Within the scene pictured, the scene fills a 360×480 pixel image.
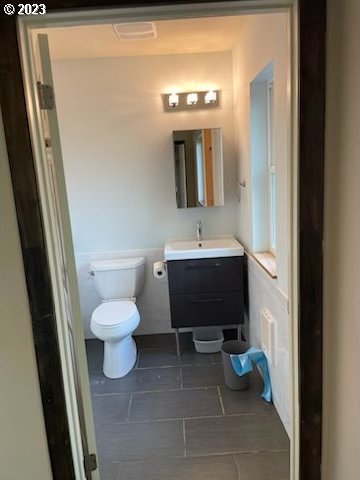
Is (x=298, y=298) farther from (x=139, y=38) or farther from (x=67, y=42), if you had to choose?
(x=67, y=42)

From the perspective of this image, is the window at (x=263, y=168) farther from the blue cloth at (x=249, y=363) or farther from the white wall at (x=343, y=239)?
the white wall at (x=343, y=239)

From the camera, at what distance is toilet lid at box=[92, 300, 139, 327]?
9.01 feet

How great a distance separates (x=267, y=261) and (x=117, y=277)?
1278 mm

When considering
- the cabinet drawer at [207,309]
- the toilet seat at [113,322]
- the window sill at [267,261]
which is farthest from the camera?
the cabinet drawer at [207,309]

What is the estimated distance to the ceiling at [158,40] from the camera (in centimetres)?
250

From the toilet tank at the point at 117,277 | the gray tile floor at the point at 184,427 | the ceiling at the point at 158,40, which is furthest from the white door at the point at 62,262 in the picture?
the toilet tank at the point at 117,277

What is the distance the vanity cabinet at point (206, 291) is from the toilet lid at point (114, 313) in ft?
1.08

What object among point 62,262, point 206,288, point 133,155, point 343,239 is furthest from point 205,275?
point 343,239

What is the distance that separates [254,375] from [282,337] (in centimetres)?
78

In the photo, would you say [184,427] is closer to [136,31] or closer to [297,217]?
[297,217]

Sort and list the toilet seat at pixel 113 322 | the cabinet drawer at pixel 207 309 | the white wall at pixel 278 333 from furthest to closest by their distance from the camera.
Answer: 1. the cabinet drawer at pixel 207 309
2. the toilet seat at pixel 113 322
3. the white wall at pixel 278 333

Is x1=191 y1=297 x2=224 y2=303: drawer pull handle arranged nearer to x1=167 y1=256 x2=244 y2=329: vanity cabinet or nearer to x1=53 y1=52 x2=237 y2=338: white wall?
x1=167 y1=256 x2=244 y2=329: vanity cabinet

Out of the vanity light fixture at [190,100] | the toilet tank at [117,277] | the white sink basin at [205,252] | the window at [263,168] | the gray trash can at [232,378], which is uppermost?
the vanity light fixture at [190,100]

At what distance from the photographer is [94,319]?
110 inches
